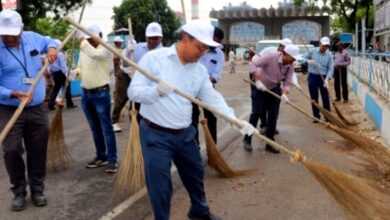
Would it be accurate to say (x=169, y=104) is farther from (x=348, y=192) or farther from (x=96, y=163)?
(x=96, y=163)

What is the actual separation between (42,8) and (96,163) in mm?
12911

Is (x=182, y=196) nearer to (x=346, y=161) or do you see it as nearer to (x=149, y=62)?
(x=149, y=62)

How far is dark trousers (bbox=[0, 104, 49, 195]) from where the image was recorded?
4.11 meters

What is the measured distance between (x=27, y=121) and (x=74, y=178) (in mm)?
1251

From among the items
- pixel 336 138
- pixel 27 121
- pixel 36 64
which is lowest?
pixel 336 138

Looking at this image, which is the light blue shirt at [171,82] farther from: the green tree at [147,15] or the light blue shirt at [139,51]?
the green tree at [147,15]

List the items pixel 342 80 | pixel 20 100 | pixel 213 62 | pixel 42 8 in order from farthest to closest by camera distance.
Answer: pixel 42 8 < pixel 342 80 < pixel 213 62 < pixel 20 100

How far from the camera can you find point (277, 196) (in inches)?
179

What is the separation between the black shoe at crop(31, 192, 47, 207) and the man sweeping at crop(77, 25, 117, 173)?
1080 mm

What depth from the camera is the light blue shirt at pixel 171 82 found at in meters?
3.19

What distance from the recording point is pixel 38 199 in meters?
Answer: 4.34

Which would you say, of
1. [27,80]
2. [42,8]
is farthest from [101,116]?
[42,8]

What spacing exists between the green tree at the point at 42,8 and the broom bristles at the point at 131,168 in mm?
13021

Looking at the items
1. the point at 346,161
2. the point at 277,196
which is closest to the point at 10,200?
the point at 277,196
